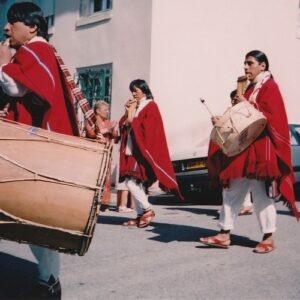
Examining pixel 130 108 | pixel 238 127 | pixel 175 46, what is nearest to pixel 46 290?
pixel 238 127

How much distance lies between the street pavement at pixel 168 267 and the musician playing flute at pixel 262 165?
1.01 ft

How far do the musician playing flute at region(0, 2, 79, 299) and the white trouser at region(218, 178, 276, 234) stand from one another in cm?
202

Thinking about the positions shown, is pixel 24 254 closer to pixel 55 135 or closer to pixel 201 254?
pixel 201 254

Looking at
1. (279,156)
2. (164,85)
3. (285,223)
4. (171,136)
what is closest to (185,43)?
(164,85)

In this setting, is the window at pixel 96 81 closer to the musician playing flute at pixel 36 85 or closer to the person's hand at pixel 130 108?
the person's hand at pixel 130 108

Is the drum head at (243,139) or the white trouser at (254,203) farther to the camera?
the white trouser at (254,203)

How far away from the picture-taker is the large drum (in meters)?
2.60

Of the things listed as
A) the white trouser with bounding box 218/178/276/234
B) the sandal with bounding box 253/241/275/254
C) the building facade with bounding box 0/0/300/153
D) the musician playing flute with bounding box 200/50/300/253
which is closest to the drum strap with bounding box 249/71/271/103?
the musician playing flute with bounding box 200/50/300/253

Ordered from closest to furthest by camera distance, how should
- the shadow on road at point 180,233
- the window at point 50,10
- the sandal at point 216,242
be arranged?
the sandal at point 216,242 < the shadow on road at point 180,233 < the window at point 50,10

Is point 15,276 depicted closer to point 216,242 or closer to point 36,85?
point 36,85

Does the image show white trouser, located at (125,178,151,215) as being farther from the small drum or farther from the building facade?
the building facade

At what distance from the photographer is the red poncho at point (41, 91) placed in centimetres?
290

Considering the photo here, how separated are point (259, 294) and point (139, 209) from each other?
288 cm

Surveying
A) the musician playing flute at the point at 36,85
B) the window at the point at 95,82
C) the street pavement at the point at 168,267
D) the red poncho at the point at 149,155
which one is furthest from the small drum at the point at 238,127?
the window at the point at 95,82
